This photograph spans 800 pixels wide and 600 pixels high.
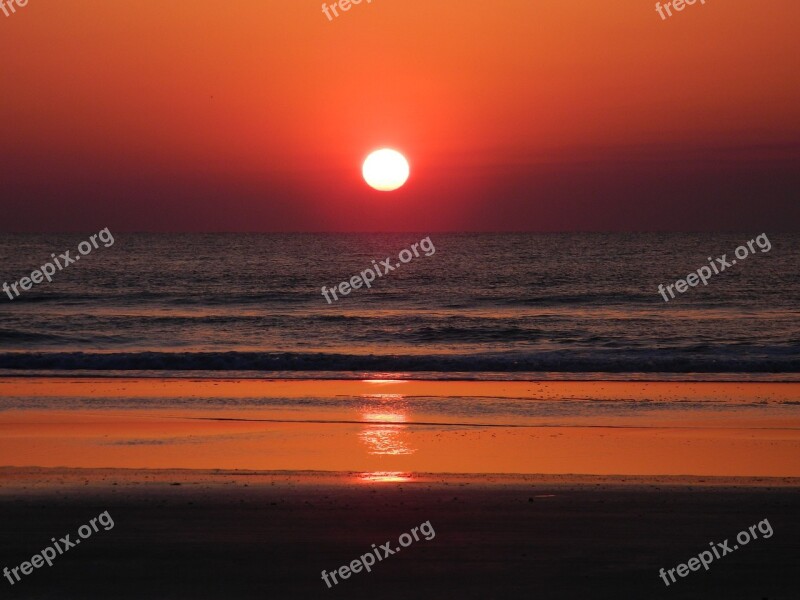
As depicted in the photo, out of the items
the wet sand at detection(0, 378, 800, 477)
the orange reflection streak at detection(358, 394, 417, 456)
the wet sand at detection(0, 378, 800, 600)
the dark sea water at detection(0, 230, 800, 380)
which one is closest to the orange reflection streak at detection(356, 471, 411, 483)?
the wet sand at detection(0, 378, 800, 600)

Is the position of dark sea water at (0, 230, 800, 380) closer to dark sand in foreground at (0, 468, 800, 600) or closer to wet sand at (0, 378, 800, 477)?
wet sand at (0, 378, 800, 477)

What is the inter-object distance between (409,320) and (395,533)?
32.3 metres

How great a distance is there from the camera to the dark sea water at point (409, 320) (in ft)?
90.1

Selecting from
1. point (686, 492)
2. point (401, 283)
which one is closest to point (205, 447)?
point (686, 492)

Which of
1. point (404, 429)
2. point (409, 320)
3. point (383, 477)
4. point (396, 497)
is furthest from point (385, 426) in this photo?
point (409, 320)

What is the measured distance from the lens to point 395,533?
882 centimetres

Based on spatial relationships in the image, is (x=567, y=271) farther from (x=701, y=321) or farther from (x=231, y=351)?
(x=231, y=351)

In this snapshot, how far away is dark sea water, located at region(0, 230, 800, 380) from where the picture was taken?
2745 cm

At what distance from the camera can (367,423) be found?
1554 centimetres

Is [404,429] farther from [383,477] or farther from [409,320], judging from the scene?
[409,320]

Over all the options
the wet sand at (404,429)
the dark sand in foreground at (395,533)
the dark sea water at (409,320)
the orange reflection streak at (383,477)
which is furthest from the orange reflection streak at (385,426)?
the dark sea water at (409,320)

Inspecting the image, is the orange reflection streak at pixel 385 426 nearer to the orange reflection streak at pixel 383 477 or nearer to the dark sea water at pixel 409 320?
the orange reflection streak at pixel 383 477

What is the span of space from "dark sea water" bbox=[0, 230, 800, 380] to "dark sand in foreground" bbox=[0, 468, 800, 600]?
1364 cm

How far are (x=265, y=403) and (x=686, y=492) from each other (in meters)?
9.75
